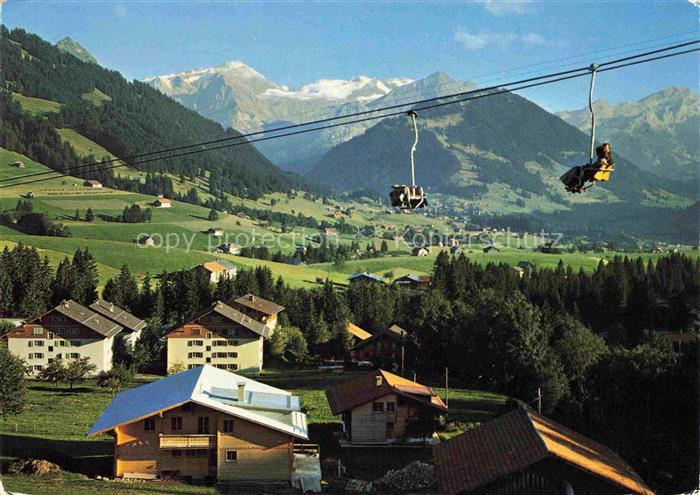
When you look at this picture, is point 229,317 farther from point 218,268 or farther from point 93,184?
point 93,184

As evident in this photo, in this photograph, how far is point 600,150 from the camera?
1134cm

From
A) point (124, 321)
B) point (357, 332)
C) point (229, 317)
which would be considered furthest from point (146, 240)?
point (229, 317)

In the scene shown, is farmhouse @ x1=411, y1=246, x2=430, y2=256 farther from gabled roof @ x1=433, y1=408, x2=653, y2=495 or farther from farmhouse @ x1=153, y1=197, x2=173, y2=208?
gabled roof @ x1=433, y1=408, x2=653, y2=495

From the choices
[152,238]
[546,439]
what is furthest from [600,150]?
[152,238]

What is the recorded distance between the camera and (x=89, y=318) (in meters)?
52.7

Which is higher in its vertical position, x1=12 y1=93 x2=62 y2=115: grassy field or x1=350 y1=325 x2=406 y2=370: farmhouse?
x1=12 y1=93 x2=62 y2=115: grassy field

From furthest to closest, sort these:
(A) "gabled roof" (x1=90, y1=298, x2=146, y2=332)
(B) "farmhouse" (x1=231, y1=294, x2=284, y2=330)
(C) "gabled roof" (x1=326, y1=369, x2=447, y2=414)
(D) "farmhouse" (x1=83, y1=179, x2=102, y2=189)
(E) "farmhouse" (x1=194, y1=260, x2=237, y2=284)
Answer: (D) "farmhouse" (x1=83, y1=179, x2=102, y2=189)
(E) "farmhouse" (x1=194, y1=260, x2=237, y2=284)
(B) "farmhouse" (x1=231, y1=294, x2=284, y2=330)
(A) "gabled roof" (x1=90, y1=298, x2=146, y2=332)
(C) "gabled roof" (x1=326, y1=369, x2=447, y2=414)

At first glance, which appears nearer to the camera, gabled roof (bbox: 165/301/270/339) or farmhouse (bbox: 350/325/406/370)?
gabled roof (bbox: 165/301/270/339)

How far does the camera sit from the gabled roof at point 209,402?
80.9 ft

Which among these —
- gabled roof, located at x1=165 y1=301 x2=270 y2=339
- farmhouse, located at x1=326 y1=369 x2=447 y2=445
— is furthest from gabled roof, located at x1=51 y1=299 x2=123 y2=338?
farmhouse, located at x1=326 y1=369 x2=447 y2=445

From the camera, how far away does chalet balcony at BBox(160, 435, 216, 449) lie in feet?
81.5

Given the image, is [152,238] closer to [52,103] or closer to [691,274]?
[691,274]

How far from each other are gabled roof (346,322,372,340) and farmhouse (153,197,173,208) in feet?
300

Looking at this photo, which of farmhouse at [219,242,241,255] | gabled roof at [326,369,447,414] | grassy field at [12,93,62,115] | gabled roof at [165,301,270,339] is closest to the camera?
gabled roof at [326,369,447,414]
